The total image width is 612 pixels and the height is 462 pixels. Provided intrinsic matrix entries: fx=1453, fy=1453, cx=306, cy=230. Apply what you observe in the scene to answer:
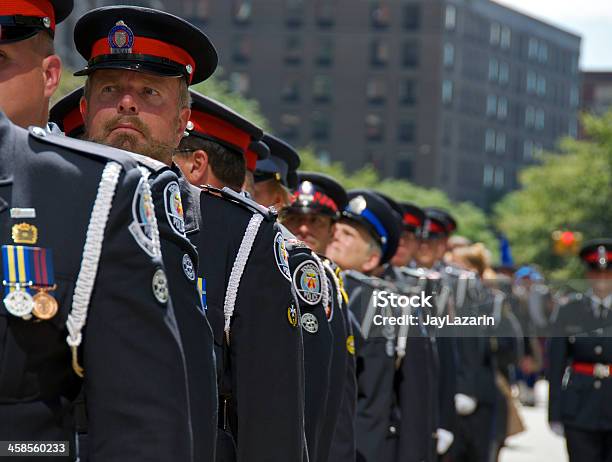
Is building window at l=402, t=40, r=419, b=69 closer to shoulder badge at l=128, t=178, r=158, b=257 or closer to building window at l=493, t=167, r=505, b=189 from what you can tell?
building window at l=493, t=167, r=505, b=189

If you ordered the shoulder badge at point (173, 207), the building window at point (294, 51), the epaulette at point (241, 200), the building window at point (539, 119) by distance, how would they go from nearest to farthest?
the shoulder badge at point (173, 207) < the epaulette at point (241, 200) < the building window at point (294, 51) < the building window at point (539, 119)

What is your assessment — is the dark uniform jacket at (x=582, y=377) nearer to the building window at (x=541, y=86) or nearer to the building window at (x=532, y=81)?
the building window at (x=532, y=81)

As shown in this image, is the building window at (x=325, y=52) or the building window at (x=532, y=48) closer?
the building window at (x=325, y=52)

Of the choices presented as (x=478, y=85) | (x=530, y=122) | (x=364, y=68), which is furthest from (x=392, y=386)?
(x=530, y=122)

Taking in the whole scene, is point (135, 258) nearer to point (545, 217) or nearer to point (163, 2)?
point (545, 217)

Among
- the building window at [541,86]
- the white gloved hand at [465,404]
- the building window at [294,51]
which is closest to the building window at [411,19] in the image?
the building window at [294,51]

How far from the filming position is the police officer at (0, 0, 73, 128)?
2766 millimetres

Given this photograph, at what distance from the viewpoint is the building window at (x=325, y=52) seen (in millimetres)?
95188

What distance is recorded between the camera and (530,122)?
109m

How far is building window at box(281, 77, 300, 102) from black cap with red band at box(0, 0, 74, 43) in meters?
92.1

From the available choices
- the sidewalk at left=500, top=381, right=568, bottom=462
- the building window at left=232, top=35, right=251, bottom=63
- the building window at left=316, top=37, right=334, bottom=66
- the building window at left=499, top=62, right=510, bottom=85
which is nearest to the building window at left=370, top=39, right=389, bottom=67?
the building window at left=316, top=37, right=334, bottom=66

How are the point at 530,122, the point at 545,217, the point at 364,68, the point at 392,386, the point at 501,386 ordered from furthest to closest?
the point at 530,122 → the point at 364,68 → the point at 545,217 → the point at 501,386 → the point at 392,386

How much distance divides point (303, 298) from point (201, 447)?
1.82 metres

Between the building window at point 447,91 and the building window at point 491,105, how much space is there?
630 cm
